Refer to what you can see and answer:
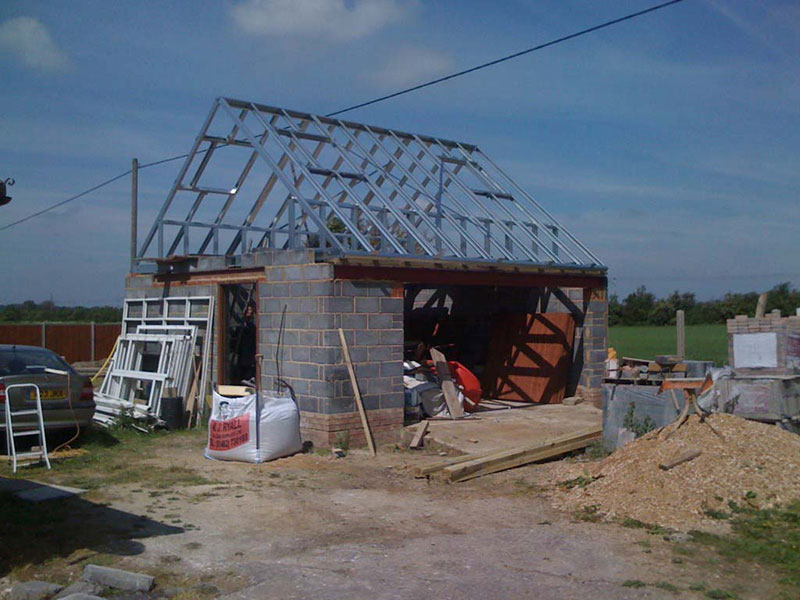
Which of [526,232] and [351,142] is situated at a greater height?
[351,142]

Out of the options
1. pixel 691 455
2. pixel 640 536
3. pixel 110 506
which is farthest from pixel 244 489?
pixel 691 455

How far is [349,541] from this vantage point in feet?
23.3

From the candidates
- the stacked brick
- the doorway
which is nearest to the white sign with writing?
the stacked brick

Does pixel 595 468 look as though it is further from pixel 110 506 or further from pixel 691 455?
pixel 110 506

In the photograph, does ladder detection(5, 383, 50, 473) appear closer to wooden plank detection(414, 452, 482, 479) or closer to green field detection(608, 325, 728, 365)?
wooden plank detection(414, 452, 482, 479)

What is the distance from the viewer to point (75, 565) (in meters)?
6.19

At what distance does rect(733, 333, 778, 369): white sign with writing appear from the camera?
16.7 m

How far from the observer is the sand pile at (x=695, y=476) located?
25.7 feet

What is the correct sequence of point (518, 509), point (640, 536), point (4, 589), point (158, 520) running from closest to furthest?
point (4, 589)
point (640, 536)
point (158, 520)
point (518, 509)

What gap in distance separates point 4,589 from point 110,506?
255cm

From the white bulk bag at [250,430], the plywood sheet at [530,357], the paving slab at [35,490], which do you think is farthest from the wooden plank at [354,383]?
the plywood sheet at [530,357]

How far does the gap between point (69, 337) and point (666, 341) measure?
87.9ft

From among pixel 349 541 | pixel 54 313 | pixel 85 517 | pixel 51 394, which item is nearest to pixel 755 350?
pixel 349 541

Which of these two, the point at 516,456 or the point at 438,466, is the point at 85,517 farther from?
the point at 516,456
